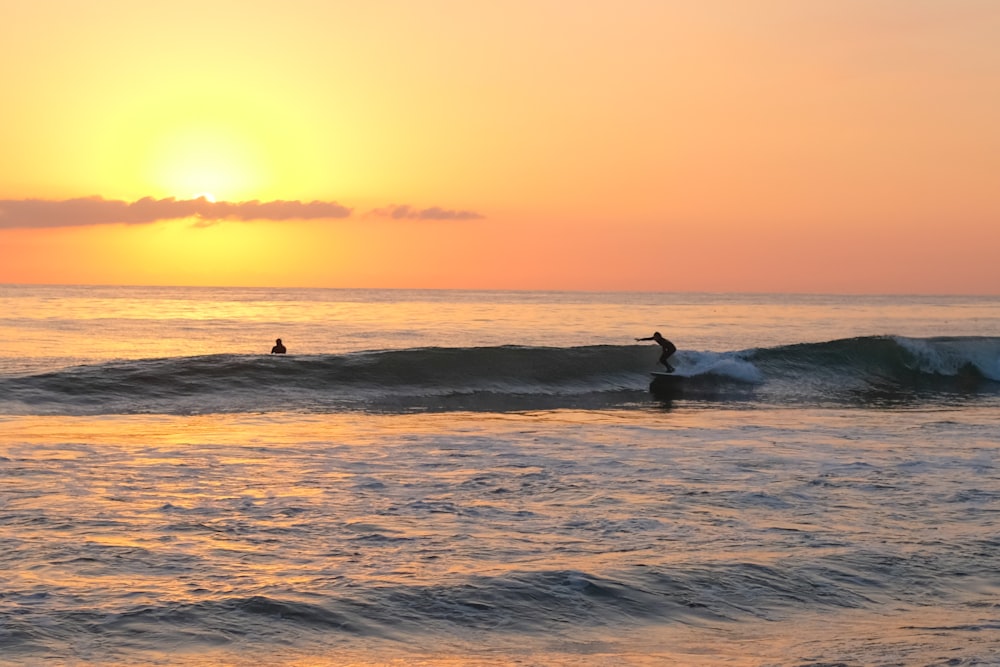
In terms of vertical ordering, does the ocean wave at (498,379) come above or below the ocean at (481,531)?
above

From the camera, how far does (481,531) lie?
9.47 m

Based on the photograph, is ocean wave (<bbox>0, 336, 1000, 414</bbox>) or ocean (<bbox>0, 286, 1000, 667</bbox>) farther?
ocean wave (<bbox>0, 336, 1000, 414</bbox>)

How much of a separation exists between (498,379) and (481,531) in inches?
693

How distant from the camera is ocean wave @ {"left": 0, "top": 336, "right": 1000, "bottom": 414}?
834 inches

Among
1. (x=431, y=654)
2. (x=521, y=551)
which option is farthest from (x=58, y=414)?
(x=431, y=654)

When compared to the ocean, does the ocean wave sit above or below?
above

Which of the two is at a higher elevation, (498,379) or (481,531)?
(498,379)

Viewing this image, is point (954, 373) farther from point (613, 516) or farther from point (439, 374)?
point (613, 516)

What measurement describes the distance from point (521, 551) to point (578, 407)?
13697 mm

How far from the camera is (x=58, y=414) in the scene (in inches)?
730

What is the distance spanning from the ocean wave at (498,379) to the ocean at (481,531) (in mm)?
267

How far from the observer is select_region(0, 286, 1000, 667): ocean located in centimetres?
676

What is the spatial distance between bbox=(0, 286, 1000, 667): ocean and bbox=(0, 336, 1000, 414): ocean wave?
27 cm

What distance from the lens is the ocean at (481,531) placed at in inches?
266
